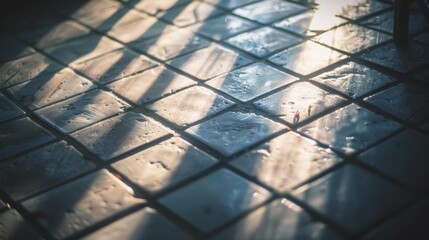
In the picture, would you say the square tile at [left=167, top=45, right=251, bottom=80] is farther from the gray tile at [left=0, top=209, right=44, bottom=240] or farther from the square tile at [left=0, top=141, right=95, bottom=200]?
the gray tile at [left=0, top=209, right=44, bottom=240]

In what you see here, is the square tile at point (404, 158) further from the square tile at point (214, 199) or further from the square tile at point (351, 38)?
the square tile at point (351, 38)

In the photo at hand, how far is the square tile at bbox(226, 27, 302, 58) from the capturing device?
120 inches

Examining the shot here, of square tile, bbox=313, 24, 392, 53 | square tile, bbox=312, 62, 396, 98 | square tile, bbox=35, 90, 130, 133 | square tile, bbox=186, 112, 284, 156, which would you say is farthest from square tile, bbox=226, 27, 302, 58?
square tile, bbox=35, 90, 130, 133

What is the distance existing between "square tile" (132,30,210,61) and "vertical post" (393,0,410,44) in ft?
3.54

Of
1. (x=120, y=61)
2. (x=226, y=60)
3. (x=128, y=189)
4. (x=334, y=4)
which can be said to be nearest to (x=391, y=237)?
(x=128, y=189)

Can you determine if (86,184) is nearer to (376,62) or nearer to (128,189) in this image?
(128,189)

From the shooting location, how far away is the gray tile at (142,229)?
1.75m

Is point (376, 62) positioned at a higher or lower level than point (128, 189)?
higher

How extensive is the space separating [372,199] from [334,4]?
209cm

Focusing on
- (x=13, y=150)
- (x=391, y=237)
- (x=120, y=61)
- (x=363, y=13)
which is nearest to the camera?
(x=391, y=237)

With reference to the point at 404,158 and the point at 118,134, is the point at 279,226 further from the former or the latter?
the point at 118,134

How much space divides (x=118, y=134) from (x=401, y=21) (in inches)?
65.8

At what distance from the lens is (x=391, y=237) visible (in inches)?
65.2

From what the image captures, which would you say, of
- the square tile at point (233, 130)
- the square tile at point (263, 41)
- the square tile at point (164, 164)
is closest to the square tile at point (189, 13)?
the square tile at point (263, 41)
